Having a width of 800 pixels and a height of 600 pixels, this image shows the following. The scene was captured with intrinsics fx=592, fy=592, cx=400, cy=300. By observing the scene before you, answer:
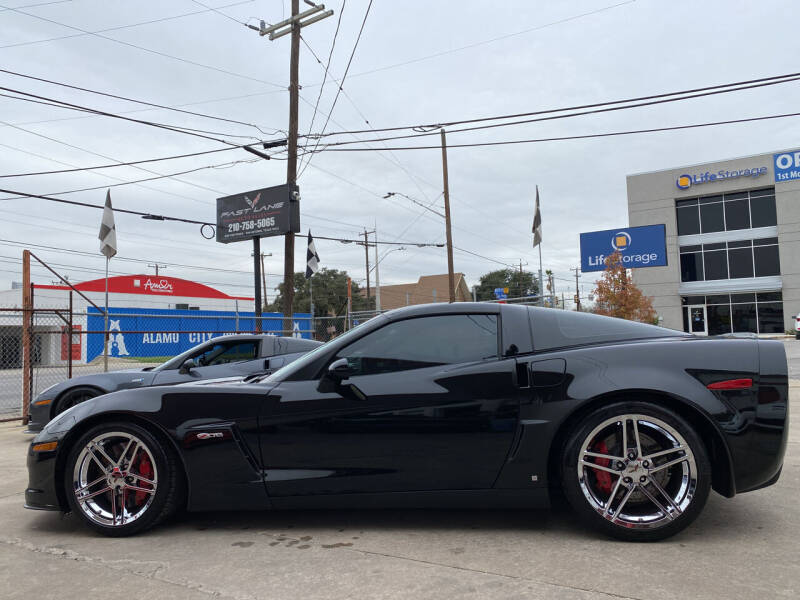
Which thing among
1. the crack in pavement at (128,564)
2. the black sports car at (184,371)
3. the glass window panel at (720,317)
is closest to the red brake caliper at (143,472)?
the crack in pavement at (128,564)

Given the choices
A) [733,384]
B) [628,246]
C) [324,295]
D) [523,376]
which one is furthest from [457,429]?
[324,295]

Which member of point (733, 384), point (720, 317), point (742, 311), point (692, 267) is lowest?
point (733, 384)

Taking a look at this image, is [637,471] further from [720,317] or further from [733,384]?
[720,317]

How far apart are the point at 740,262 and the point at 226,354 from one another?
37.7 m

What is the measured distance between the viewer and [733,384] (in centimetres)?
307

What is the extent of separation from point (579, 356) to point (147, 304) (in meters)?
41.2

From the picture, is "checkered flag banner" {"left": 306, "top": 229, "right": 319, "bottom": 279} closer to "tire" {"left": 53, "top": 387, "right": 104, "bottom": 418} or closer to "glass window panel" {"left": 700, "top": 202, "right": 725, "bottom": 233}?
"tire" {"left": 53, "top": 387, "right": 104, "bottom": 418}

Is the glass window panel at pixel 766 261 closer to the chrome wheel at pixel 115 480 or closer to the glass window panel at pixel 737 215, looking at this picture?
the glass window panel at pixel 737 215

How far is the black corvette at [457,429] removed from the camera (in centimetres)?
307

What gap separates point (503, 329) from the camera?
342cm

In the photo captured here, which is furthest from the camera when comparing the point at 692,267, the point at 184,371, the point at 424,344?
the point at 692,267

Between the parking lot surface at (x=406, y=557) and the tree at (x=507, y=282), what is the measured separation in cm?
8484

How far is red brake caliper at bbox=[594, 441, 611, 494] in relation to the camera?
10.2ft

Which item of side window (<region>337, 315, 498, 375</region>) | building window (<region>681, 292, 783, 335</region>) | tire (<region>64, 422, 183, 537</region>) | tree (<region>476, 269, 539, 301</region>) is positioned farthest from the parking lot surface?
tree (<region>476, 269, 539, 301</region>)
